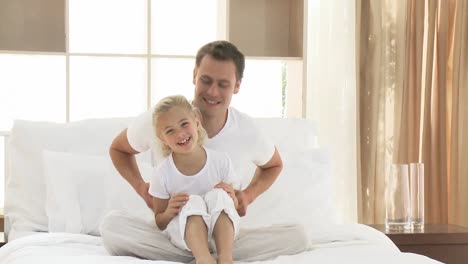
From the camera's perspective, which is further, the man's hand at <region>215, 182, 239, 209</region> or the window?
the window

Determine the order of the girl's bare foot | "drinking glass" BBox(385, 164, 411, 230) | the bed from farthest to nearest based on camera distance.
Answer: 1. "drinking glass" BBox(385, 164, 411, 230)
2. the bed
3. the girl's bare foot

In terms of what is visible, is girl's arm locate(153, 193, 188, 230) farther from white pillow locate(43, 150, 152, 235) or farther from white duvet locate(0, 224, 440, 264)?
white pillow locate(43, 150, 152, 235)

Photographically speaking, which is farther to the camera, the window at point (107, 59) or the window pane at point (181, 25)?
the window pane at point (181, 25)

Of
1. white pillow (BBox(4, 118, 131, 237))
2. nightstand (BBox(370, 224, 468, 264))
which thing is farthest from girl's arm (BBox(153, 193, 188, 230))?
nightstand (BBox(370, 224, 468, 264))

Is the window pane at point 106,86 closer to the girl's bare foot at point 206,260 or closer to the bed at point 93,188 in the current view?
the bed at point 93,188

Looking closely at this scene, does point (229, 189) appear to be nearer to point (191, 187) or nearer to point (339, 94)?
point (191, 187)

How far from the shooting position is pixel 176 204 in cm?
248

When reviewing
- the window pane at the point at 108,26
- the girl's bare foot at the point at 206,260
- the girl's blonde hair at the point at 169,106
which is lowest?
the girl's bare foot at the point at 206,260

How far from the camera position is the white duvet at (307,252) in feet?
7.88

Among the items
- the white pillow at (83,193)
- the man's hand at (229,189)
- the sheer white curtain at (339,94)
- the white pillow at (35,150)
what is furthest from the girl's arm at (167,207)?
the sheer white curtain at (339,94)

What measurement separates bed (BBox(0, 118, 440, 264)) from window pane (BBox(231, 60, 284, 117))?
1.90 feet

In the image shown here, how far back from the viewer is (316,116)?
165 inches

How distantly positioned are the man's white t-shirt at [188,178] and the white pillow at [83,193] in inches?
19.9

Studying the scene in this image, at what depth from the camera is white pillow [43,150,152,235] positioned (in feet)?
10.0
